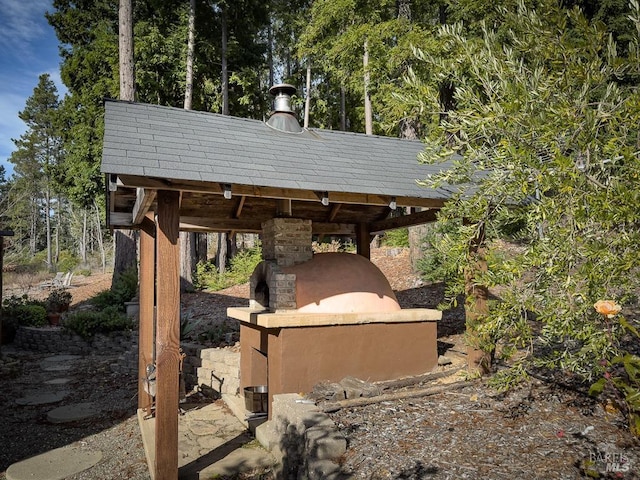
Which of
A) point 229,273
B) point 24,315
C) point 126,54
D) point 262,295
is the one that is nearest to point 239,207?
point 262,295

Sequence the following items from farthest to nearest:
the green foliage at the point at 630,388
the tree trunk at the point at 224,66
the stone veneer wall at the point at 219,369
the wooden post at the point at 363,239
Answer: the tree trunk at the point at 224,66 < the wooden post at the point at 363,239 < the stone veneer wall at the point at 219,369 < the green foliage at the point at 630,388

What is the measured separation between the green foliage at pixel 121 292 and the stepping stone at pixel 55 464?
7.88m

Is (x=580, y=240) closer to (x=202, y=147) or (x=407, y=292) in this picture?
(x=202, y=147)

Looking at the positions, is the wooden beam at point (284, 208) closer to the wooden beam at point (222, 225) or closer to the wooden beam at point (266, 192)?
the wooden beam at point (222, 225)

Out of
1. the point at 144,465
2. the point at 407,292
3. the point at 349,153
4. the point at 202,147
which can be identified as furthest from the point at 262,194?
the point at 407,292

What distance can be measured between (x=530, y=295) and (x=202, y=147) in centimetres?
358

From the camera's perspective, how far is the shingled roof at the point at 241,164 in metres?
3.96

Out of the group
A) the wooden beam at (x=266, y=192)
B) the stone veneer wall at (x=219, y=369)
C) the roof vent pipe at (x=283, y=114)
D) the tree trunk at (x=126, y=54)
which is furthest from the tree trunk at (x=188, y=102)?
the wooden beam at (x=266, y=192)

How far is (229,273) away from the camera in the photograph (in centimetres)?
1605

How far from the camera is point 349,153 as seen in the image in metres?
6.05

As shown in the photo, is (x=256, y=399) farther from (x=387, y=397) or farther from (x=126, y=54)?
(x=126, y=54)

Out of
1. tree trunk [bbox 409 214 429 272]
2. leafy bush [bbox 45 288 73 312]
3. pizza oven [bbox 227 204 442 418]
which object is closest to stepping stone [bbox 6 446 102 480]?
pizza oven [bbox 227 204 442 418]

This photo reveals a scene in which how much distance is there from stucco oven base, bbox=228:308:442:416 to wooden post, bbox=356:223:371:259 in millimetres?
2156

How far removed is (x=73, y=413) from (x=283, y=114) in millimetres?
5322
